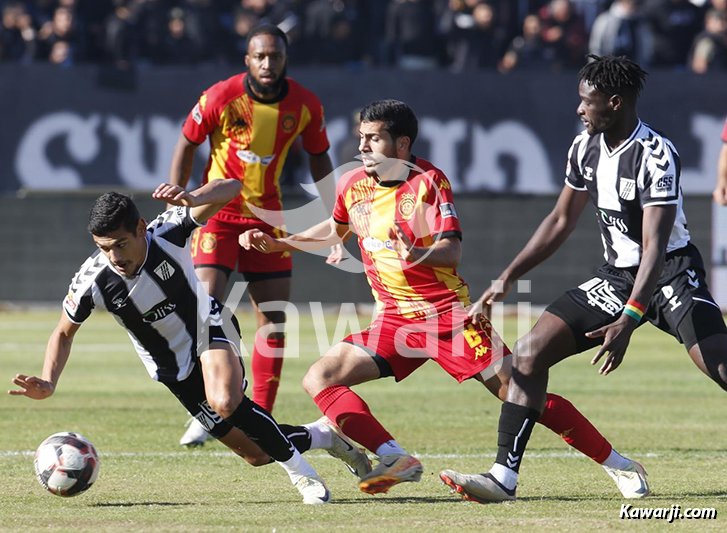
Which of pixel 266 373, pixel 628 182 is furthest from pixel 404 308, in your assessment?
pixel 266 373

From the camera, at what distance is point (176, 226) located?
6.85m

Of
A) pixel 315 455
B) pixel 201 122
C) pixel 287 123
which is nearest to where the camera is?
pixel 315 455

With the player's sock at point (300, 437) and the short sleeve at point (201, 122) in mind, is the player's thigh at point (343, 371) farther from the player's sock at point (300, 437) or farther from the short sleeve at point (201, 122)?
the short sleeve at point (201, 122)

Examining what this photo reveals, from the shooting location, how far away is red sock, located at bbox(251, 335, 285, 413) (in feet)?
27.9

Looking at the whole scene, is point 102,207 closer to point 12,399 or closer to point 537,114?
point 12,399

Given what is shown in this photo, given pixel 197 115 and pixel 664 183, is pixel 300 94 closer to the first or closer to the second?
pixel 197 115

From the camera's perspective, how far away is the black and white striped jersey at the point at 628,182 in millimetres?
6000

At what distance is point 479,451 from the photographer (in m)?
7.95

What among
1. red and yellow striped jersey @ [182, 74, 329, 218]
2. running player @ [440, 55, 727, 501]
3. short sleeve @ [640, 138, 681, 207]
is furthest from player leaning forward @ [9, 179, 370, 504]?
→ short sleeve @ [640, 138, 681, 207]

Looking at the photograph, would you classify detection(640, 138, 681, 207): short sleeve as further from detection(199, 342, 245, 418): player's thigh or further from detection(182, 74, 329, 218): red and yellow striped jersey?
detection(182, 74, 329, 218): red and yellow striped jersey

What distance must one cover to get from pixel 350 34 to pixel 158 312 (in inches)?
518

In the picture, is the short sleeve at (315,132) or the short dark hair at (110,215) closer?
the short dark hair at (110,215)

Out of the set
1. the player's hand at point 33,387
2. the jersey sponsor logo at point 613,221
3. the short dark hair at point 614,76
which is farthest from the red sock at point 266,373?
the short dark hair at point 614,76

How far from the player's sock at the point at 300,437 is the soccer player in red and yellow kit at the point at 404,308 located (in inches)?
10.7
